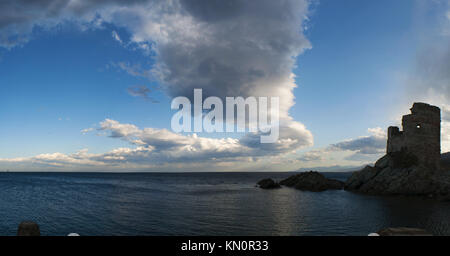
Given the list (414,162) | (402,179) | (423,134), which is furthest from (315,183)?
(423,134)

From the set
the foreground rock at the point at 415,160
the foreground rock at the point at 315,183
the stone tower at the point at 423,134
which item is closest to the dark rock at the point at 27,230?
the foreground rock at the point at 415,160

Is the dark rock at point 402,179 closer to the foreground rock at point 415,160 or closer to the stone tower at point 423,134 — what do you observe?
the foreground rock at point 415,160

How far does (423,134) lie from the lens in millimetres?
47875

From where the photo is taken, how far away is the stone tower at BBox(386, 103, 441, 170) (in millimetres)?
47469

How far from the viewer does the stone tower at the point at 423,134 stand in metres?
47.5

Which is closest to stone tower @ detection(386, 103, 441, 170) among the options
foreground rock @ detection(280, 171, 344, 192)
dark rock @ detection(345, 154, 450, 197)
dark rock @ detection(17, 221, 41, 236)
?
dark rock @ detection(345, 154, 450, 197)

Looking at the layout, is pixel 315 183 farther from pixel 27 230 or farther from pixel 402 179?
pixel 27 230

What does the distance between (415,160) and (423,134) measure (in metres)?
4.96

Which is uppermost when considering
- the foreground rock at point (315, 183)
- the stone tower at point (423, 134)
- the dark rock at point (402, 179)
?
the stone tower at point (423, 134)

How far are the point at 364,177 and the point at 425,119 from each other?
15801 mm

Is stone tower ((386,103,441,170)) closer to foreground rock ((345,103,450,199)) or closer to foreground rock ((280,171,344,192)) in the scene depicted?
foreground rock ((345,103,450,199))

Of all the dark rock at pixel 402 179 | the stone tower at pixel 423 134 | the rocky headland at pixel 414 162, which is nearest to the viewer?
Result: the dark rock at pixel 402 179
